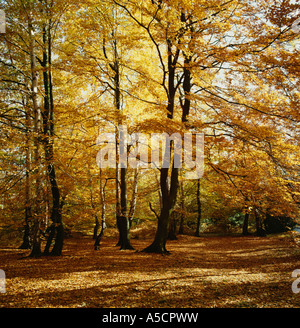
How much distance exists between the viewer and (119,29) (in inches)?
386

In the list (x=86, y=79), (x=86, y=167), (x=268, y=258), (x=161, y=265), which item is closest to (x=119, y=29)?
(x=86, y=79)

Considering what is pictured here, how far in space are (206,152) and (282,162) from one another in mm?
2276

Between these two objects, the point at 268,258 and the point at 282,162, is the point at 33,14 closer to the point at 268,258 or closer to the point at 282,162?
the point at 282,162
